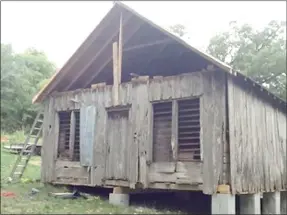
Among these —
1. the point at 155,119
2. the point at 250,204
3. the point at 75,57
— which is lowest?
the point at 250,204

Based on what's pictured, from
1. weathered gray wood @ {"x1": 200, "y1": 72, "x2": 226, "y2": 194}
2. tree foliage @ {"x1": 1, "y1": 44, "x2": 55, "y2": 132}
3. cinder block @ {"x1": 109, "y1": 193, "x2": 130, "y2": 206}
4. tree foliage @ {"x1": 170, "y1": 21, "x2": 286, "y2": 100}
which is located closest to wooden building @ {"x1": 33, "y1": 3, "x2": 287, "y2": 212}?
weathered gray wood @ {"x1": 200, "y1": 72, "x2": 226, "y2": 194}

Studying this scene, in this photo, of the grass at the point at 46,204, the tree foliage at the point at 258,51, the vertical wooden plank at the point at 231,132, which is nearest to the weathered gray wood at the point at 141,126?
the grass at the point at 46,204

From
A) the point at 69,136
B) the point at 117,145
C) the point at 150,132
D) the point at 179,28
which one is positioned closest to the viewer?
the point at 150,132

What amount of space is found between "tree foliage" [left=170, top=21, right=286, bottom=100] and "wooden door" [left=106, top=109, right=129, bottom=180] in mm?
9637

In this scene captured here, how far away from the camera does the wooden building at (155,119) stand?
1130 cm

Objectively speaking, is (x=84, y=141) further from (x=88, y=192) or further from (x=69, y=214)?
(x=69, y=214)

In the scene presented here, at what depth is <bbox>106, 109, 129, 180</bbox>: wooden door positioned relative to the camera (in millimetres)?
13086

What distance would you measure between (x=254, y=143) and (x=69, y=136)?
662 centimetres

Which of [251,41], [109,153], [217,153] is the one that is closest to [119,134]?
[109,153]

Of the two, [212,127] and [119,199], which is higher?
[212,127]

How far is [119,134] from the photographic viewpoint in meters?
13.4

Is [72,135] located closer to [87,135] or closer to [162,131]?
[87,135]

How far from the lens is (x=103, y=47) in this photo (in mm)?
14398

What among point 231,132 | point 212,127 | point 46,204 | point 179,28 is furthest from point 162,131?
point 179,28
